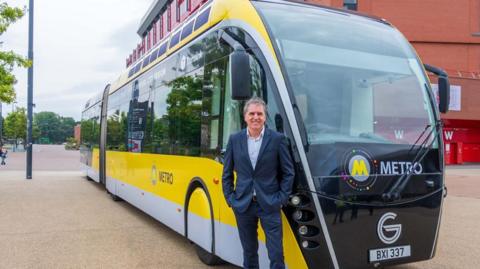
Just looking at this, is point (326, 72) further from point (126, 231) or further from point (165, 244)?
point (126, 231)

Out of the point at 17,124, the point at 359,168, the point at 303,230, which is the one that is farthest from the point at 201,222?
the point at 17,124

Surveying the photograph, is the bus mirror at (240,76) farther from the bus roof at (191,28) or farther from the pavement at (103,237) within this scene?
the pavement at (103,237)

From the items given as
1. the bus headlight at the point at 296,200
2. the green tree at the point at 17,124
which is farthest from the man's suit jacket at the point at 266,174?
the green tree at the point at 17,124

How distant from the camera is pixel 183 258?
20.2ft

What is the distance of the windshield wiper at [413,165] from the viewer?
4.32m

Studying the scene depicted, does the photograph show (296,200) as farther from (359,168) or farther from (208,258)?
(208,258)

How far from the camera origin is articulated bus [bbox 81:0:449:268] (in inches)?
161

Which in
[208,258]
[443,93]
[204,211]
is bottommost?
[208,258]

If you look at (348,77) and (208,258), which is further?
(208,258)

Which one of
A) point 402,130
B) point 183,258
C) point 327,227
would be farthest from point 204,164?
point 402,130

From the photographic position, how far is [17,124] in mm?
74000

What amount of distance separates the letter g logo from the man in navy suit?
99cm

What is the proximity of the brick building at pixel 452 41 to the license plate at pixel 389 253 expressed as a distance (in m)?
32.7

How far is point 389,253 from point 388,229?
227mm
